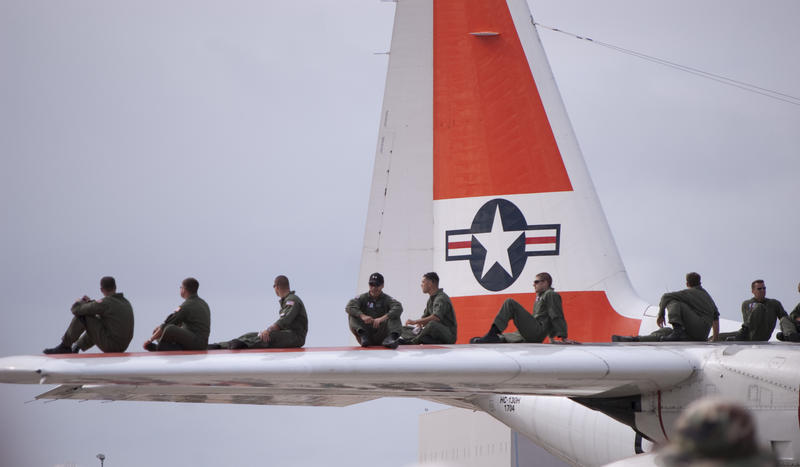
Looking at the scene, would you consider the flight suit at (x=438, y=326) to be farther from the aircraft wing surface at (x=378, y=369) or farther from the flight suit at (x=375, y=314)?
the aircraft wing surface at (x=378, y=369)

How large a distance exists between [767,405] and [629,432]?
3.11 m

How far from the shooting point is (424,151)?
15.2m

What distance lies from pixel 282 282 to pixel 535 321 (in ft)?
9.86

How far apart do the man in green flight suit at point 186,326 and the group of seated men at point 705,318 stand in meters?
4.77

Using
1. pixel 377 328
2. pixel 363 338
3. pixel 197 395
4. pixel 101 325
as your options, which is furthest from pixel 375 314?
pixel 101 325

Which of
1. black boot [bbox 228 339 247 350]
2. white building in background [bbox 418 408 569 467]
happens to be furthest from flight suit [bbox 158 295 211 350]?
white building in background [bbox 418 408 569 467]

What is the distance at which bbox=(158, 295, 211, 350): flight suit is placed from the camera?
9.64 meters

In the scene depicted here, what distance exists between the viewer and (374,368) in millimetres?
A: 8430

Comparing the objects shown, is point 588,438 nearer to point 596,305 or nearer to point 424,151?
point 596,305

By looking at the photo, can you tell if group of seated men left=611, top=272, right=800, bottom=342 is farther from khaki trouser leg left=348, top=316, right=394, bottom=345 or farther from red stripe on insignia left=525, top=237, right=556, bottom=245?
red stripe on insignia left=525, top=237, right=556, bottom=245

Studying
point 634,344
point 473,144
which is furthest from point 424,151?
point 634,344

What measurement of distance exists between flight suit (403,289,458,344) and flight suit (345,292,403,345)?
343 millimetres

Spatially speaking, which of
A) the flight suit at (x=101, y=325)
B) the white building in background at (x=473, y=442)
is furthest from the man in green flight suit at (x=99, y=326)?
the white building in background at (x=473, y=442)

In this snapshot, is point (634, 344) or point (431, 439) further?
point (431, 439)
